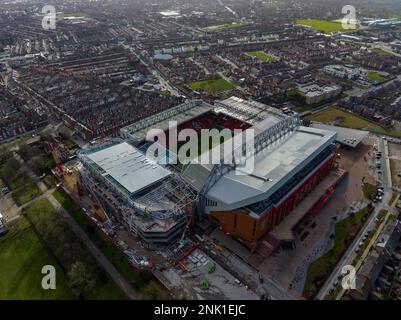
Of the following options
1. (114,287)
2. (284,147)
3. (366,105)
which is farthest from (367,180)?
(114,287)

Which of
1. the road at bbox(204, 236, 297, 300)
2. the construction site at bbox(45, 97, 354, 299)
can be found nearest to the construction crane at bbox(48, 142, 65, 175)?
the construction site at bbox(45, 97, 354, 299)

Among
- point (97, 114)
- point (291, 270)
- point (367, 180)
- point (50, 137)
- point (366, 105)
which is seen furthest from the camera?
point (366, 105)

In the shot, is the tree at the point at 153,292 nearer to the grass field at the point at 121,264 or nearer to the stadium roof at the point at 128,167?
the grass field at the point at 121,264

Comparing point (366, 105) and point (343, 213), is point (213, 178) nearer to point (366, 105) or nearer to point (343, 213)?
point (343, 213)

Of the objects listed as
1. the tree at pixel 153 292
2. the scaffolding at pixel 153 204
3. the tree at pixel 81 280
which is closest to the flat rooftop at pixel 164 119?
the scaffolding at pixel 153 204

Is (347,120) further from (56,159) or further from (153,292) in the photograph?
(56,159)

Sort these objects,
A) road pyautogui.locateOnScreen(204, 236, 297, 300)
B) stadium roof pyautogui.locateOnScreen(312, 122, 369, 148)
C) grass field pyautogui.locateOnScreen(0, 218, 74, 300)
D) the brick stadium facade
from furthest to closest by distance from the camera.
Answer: stadium roof pyautogui.locateOnScreen(312, 122, 369, 148) < the brick stadium facade < road pyautogui.locateOnScreen(204, 236, 297, 300) < grass field pyautogui.locateOnScreen(0, 218, 74, 300)

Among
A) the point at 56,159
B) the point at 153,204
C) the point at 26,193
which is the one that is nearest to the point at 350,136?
the point at 153,204

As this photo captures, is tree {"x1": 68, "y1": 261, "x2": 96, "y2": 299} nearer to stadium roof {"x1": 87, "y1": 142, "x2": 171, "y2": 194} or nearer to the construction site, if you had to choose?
the construction site
